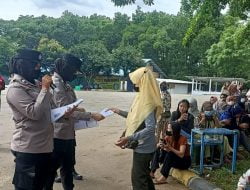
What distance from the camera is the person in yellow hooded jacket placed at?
420 cm

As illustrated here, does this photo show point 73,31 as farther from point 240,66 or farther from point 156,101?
point 156,101

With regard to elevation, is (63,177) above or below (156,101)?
below

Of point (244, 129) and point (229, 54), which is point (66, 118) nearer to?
point (244, 129)

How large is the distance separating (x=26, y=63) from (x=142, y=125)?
1.37 metres

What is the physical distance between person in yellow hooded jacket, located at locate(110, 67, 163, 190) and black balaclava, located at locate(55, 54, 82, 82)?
2.63 ft

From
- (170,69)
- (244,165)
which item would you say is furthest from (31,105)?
(170,69)

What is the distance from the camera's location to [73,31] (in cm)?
7325

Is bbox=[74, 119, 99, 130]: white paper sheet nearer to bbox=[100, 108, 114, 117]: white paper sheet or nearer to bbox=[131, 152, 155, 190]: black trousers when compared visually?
bbox=[100, 108, 114, 117]: white paper sheet

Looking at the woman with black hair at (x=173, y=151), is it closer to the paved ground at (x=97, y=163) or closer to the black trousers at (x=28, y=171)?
the paved ground at (x=97, y=163)

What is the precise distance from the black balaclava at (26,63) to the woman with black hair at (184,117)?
3.58 m

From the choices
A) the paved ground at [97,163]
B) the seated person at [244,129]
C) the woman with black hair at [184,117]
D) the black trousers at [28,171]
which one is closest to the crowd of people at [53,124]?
the black trousers at [28,171]

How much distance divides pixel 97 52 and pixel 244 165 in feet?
162

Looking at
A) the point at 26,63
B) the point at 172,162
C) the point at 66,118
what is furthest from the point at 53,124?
the point at 172,162

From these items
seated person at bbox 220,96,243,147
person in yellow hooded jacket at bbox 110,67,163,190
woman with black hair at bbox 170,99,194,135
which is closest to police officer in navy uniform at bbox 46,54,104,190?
person in yellow hooded jacket at bbox 110,67,163,190
